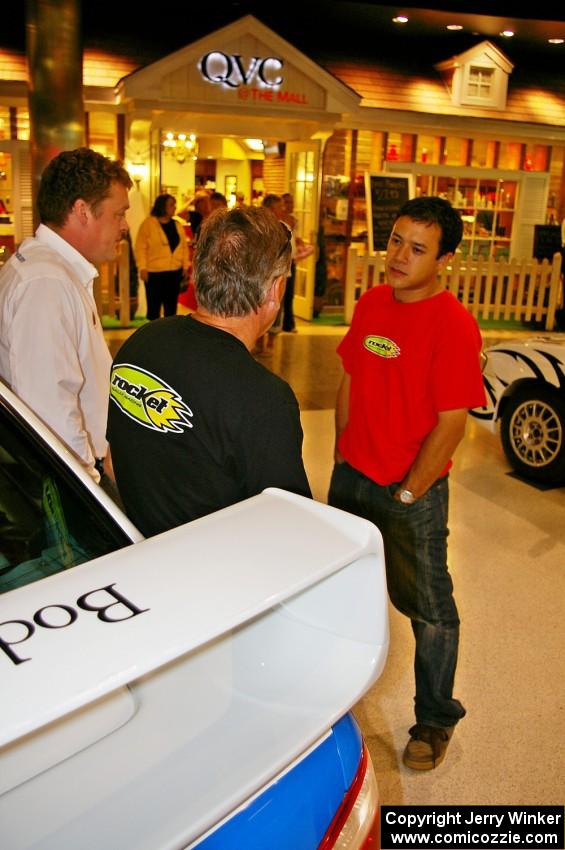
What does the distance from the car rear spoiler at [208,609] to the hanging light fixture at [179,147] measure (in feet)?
44.8

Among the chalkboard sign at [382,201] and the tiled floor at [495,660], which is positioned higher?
the chalkboard sign at [382,201]

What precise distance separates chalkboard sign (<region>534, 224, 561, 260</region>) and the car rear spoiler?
12.1 m

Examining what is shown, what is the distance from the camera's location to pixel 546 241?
40.1ft

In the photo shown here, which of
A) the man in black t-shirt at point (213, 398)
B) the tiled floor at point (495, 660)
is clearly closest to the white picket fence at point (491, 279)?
the tiled floor at point (495, 660)

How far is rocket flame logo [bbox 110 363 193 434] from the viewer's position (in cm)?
149

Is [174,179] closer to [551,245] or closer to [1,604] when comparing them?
[551,245]

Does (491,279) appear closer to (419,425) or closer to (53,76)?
(53,76)

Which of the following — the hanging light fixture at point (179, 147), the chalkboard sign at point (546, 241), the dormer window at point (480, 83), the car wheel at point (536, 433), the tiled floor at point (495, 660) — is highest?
the dormer window at point (480, 83)

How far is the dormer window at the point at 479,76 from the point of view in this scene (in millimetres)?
12961

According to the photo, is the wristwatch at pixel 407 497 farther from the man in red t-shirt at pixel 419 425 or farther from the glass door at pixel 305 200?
the glass door at pixel 305 200

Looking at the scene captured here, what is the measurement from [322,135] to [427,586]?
10626mm

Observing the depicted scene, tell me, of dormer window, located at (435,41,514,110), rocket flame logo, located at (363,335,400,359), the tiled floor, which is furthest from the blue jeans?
dormer window, located at (435,41,514,110)

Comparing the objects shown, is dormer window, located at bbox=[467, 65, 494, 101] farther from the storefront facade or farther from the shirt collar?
the shirt collar

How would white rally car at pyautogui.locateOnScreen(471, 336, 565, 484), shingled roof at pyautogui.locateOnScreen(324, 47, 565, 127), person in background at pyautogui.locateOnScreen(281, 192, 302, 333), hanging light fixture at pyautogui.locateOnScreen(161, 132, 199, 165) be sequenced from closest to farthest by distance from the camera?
white rally car at pyautogui.locateOnScreen(471, 336, 565, 484) < person in background at pyautogui.locateOnScreen(281, 192, 302, 333) < shingled roof at pyautogui.locateOnScreen(324, 47, 565, 127) < hanging light fixture at pyautogui.locateOnScreen(161, 132, 199, 165)
